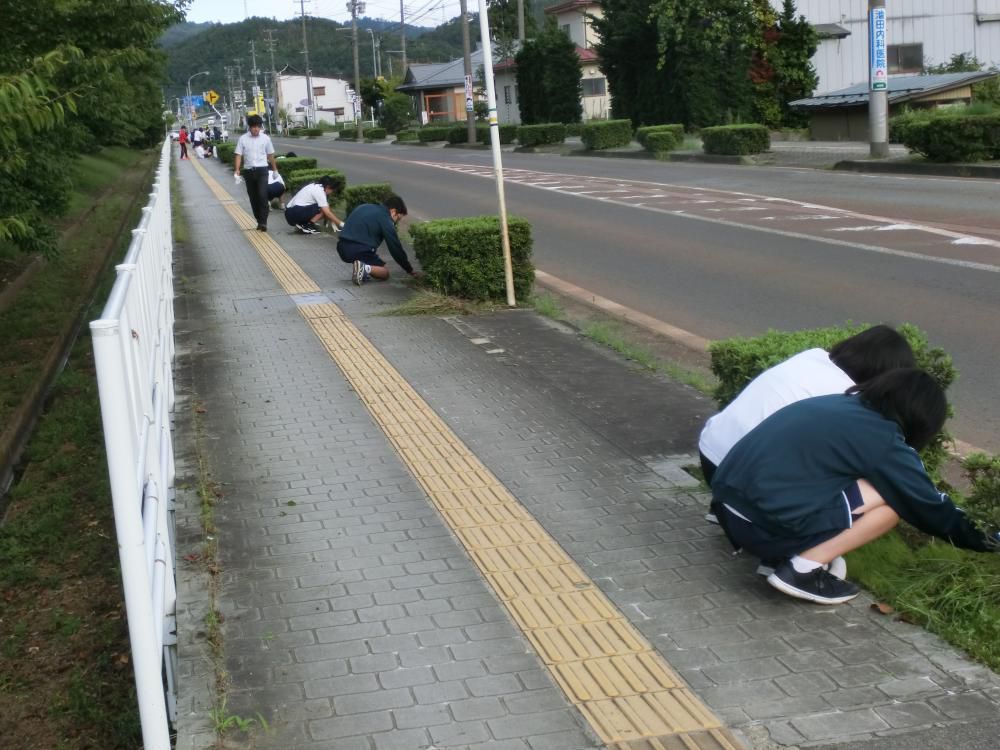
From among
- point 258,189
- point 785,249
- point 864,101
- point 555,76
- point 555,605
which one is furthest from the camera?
point 555,76

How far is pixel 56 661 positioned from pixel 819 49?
4612 cm

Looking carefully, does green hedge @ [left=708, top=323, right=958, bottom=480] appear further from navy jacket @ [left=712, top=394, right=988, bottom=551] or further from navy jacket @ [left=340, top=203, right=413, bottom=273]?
navy jacket @ [left=340, top=203, right=413, bottom=273]

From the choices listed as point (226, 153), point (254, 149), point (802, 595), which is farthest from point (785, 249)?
point (226, 153)

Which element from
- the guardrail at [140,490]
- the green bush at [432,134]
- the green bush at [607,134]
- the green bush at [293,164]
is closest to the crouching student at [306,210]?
the green bush at [293,164]

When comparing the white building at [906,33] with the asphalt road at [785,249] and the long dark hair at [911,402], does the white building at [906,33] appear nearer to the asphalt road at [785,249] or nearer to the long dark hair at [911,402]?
the asphalt road at [785,249]

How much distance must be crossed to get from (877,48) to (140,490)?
81.6ft

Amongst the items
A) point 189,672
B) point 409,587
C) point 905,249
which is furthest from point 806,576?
point 905,249

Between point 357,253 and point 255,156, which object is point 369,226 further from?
point 255,156

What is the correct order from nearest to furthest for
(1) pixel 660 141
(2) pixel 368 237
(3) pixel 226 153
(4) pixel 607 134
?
1. (2) pixel 368 237
2. (1) pixel 660 141
3. (4) pixel 607 134
4. (3) pixel 226 153

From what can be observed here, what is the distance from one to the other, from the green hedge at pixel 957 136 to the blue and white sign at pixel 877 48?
162cm

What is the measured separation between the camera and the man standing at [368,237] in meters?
12.3

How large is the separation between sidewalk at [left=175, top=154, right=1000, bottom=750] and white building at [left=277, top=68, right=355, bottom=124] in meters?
139

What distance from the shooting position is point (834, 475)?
14.4 ft

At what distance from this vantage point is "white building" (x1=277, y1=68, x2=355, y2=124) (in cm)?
14412
